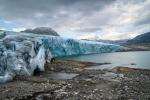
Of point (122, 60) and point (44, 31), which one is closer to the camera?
point (122, 60)

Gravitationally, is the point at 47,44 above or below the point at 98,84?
above

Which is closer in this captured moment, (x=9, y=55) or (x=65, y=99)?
(x=65, y=99)

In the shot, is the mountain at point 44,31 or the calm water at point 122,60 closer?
the calm water at point 122,60

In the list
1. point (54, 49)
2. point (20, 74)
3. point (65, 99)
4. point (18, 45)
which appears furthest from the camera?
point (54, 49)

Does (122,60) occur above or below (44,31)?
below

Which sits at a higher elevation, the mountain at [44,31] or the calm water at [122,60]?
the mountain at [44,31]

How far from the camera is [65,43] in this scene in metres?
84.4

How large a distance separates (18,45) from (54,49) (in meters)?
50.1

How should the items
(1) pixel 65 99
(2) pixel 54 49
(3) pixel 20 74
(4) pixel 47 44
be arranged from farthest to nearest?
(2) pixel 54 49 < (4) pixel 47 44 < (3) pixel 20 74 < (1) pixel 65 99

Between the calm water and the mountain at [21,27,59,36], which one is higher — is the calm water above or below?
below

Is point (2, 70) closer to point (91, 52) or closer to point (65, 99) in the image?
point (65, 99)

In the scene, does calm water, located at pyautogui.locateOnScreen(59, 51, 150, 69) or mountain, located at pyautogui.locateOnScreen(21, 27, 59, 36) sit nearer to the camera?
calm water, located at pyautogui.locateOnScreen(59, 51, 150, 69)

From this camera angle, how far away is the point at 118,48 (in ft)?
428

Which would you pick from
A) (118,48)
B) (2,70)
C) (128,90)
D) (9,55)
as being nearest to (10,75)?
(2,70)
